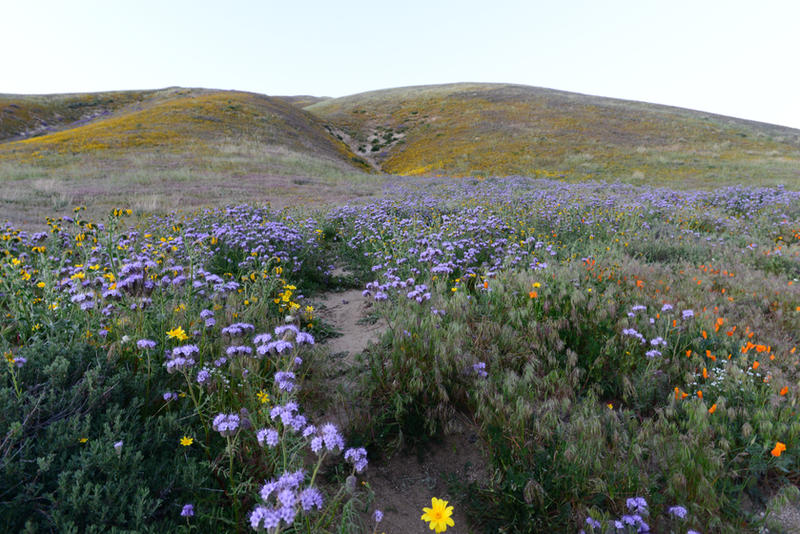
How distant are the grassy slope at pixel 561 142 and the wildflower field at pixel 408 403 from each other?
19.7m

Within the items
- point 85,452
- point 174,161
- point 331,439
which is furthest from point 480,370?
point 174,161

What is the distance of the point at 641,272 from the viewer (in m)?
5.14

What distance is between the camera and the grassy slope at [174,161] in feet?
45.3

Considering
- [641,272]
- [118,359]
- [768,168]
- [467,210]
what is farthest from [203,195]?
[768,168]

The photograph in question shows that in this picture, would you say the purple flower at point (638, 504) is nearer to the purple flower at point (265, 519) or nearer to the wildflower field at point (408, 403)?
the wildflower field at point (408, 403)

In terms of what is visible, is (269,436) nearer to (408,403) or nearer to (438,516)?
(438,516)

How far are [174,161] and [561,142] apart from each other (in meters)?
27.7

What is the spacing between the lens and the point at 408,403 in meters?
2.83

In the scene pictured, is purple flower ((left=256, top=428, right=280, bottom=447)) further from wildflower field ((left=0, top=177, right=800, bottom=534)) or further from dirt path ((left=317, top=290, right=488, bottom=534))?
dirt path ((left=317, top=290, right=488, bottom=534))

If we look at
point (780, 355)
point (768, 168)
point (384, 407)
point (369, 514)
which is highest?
point (768, 168)

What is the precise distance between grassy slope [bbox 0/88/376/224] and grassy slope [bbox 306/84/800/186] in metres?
7.81

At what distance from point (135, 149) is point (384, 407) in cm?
2800

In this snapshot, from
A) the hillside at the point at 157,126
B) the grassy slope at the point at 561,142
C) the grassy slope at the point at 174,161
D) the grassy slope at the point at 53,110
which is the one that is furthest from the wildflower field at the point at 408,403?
the grassy slope at the point at 53,110

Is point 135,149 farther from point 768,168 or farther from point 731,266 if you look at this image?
point 768,168
